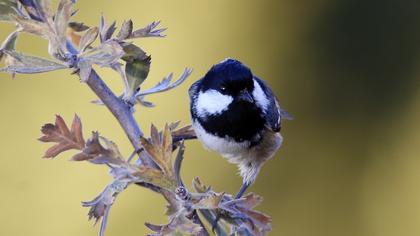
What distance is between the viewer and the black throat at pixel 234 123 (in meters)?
1.39

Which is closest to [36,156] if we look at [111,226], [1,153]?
[1,153]

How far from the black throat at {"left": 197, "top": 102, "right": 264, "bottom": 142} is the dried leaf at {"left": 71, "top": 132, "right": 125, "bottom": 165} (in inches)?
21.3

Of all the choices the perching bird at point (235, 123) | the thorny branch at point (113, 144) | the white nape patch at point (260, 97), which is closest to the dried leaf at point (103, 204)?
the thorny branch at point (113, 144)

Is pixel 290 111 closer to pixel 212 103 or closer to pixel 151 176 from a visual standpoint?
pixel 212 103

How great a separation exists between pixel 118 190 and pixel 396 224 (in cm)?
257

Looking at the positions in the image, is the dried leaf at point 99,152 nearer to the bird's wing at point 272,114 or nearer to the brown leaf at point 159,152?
the brown leaf at point 159,152

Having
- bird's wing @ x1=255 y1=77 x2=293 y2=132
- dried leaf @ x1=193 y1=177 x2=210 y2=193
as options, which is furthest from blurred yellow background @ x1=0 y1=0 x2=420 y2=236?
dried leaf @ x1=193 y1=177 x2=210 y2=193

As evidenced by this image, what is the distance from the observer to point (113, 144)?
86 cm

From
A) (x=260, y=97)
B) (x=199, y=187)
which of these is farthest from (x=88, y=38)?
(x=260, y=97)

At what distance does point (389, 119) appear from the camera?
3250 mm

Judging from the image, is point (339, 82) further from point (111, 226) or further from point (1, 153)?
point (1, 153)

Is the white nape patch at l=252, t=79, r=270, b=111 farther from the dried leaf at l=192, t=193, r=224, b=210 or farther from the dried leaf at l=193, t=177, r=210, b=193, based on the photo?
the dried leaf at l=192, t=193, r=224, b=210

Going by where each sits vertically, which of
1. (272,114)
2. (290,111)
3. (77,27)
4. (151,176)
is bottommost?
(290,111)

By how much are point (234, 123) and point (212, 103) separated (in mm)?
61
